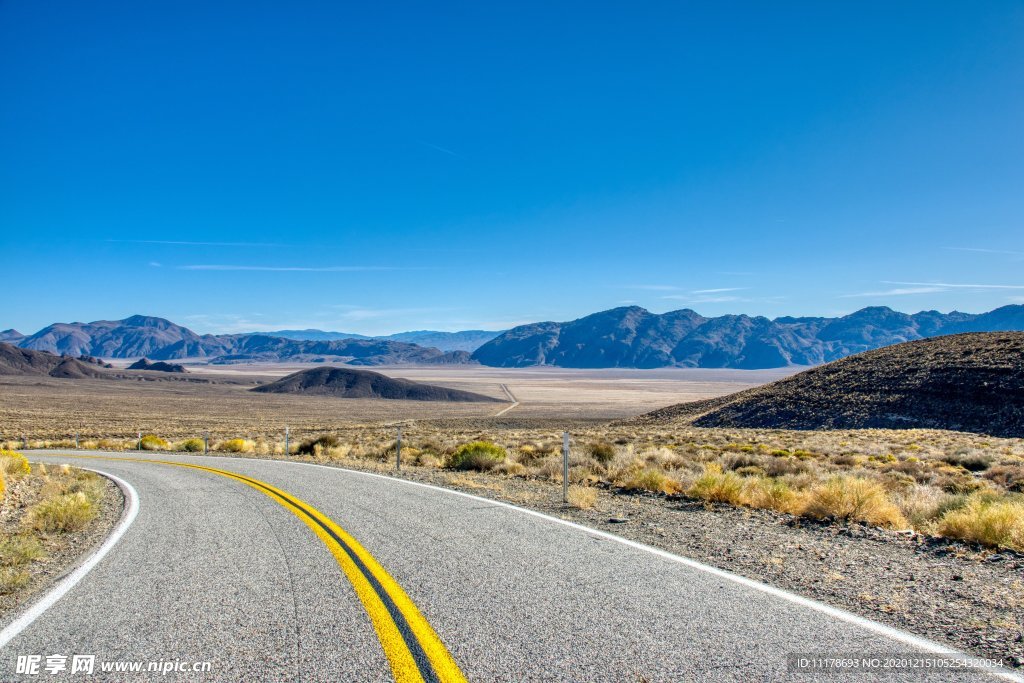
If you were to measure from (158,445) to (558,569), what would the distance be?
31346mm

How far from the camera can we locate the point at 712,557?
21.8 feet

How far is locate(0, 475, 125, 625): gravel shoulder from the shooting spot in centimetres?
538

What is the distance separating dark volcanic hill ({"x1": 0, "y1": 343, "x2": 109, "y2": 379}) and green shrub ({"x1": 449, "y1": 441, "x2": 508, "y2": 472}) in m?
162

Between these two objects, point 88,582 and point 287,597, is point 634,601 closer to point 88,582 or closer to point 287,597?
point 287,597

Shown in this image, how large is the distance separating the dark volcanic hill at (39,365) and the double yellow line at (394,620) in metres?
170

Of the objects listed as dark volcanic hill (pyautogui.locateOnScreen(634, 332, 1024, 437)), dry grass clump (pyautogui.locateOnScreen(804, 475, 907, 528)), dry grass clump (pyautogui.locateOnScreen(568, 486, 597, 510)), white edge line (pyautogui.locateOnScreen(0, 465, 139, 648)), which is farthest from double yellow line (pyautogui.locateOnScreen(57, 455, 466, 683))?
dark volcanic hill (pyautogui.locateOnScreen(634, 332, 1024, 437))

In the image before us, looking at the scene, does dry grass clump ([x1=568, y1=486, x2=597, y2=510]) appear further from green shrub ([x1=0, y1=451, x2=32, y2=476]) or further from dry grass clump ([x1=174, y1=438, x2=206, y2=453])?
dry grass clump ([x1=174, y1=438, x2=206, y2=453])

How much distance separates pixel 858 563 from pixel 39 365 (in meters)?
192

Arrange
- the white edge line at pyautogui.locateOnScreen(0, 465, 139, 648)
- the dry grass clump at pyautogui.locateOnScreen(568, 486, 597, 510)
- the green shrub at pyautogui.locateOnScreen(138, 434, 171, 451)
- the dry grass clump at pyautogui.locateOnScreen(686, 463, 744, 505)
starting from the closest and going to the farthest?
the white edge line at pyautogui.locateOnScreen(0, 465, 139, 648), the dry grass clump at pyautogui.locateOnScreen(568, 486, 597, 510), the dry grass clump at pyautogui.locateOnScreen(686, 463, 744, 505), the green shrub at pyautogui.locateOnScreen(138, 434, 171, 451)

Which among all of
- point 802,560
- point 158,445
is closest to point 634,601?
point 802,560

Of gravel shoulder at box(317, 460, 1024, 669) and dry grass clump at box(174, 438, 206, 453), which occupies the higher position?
gravel shoulder at box(317, 460, 1024, 669)

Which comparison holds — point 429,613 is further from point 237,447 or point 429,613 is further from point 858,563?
point 237,447

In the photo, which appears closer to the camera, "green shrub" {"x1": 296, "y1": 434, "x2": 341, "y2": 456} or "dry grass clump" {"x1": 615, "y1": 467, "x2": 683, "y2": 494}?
"dry grass clump" {"x1": 615, "y1": 467, "x2": 683, "y2": 494}

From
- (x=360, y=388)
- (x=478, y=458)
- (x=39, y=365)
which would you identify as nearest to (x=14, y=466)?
(x=478, y=458)
